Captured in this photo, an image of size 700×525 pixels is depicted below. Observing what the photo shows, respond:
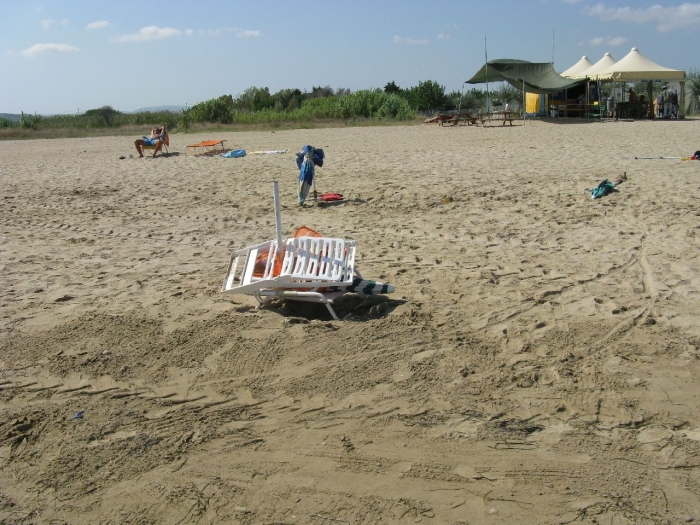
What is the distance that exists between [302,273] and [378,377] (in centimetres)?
142

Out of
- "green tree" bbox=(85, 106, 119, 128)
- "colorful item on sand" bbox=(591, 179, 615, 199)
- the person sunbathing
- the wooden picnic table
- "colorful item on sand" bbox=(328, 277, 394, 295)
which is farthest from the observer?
"green tree" bbox=(85, 106, 119, 128)

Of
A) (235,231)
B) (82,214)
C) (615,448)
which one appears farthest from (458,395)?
(82,214)

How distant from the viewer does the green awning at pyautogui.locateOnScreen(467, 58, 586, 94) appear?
28625 millimetres

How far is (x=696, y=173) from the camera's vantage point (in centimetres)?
1018

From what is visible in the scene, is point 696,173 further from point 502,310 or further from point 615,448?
point 615,448

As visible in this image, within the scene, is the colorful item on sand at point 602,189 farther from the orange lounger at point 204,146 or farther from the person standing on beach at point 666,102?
the person standing on beach at point 666,102

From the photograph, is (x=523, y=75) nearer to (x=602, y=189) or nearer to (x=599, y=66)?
(x=599, y=66)

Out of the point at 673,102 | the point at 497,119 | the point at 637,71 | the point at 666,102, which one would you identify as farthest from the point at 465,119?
the point at 673,102

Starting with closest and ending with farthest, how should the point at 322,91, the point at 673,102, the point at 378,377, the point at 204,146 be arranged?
the point at 378,377, the point at 204,146, the point at 673,102, the point at 322,91

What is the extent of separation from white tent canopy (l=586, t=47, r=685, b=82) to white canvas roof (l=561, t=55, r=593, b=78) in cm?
286

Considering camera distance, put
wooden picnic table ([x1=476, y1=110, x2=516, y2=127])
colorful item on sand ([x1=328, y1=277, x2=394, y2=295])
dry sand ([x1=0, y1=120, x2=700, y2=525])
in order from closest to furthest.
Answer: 1. dry sand ([x1=0, y1=120, x2=700, y2=525])
2. colorful item on sand ([x1=328, y1=277, x2=394, y2=295])
3. wooden picnic table ([x1=476, y1=110, x2=516, y2=127])

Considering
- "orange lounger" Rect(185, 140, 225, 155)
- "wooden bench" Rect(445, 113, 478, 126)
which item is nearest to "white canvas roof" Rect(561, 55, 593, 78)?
"wooden bench" Rect(445, 113, 478, 126)

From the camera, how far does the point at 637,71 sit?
90.5ft

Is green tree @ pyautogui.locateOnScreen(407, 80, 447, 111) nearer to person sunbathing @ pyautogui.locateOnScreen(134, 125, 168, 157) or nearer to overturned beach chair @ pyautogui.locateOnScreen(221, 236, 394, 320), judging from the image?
person sunbathing @ pyautogui.locateOnScreen(134, 125, 168, 157)
